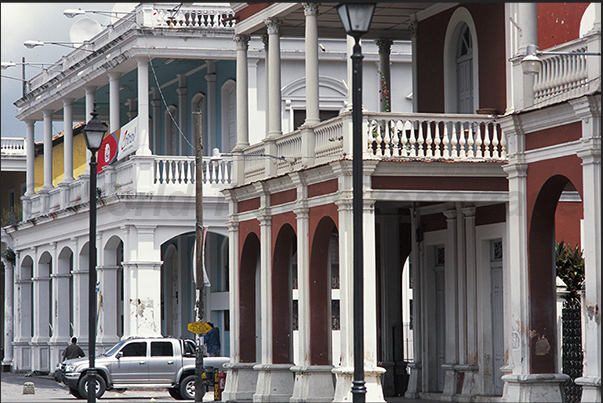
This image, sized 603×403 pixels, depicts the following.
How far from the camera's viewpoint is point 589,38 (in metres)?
16.0

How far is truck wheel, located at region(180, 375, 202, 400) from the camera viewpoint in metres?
28.0

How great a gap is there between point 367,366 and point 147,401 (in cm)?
898

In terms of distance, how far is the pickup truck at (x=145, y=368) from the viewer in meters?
28.1

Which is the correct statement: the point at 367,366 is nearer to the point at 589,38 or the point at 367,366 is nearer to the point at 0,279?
the point at 589,38

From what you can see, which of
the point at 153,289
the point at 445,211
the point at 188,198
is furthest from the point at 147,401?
the point at 445,211

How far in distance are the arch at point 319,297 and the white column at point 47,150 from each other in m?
18.1

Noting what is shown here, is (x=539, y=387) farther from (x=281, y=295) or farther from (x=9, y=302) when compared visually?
(x=9, y=302)

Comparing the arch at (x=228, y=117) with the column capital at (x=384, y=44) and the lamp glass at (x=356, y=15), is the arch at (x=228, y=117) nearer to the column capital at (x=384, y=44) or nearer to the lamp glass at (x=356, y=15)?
the column capital at (x=384, y=44)

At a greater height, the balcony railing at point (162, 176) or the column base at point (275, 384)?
the balcony railing at point (162, 176)

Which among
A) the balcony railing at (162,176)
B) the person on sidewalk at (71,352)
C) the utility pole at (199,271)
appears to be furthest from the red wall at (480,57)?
the person on sidewalk at (71,352)

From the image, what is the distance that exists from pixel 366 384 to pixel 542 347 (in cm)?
338

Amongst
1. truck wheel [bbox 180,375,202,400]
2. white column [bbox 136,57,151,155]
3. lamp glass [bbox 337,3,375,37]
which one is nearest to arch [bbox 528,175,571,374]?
lamp glass [bbox 337,3,375,37]

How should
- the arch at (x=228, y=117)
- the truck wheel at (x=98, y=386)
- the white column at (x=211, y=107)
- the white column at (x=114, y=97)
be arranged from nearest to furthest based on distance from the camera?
the truck wheel at (x=98, y=386) → the white column at (x=114, y=97) → the arch at (x=228, y=117) → the white column at (x=211, y=107)

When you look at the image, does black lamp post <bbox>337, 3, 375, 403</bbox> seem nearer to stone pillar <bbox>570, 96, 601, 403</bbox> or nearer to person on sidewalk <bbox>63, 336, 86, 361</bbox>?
stone pillar <bbox>570, 96, 601, 403</bbox>
